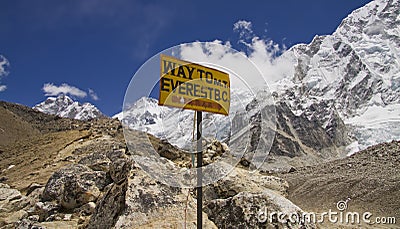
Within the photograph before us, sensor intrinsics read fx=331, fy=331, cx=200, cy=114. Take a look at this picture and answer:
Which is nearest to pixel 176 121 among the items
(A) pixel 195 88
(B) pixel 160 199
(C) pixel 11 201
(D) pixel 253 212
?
(A) pixel 195 88

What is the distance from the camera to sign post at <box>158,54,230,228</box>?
4.95 metres

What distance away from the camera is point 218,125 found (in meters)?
6.32

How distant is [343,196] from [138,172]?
1328cm

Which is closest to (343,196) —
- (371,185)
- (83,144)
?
(371,185)

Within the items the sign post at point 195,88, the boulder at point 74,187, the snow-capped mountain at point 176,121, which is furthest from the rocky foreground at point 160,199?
the sign post at point 195,88

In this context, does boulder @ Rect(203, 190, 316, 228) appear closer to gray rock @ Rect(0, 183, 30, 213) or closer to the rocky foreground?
the rocky foreground

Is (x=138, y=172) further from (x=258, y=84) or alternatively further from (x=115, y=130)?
(x=115, y=130)

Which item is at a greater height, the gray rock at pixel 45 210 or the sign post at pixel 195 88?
the sign post at pixel 195 88

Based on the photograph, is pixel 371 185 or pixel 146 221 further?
pixel 371 185

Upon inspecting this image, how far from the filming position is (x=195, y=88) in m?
5.21

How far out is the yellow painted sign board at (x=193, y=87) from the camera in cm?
494

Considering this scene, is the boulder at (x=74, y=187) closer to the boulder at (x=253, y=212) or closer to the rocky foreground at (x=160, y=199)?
the rocky foreground at (x=160, y=199)

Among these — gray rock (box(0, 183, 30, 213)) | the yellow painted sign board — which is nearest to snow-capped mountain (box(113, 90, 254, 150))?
the yellow painted sign board

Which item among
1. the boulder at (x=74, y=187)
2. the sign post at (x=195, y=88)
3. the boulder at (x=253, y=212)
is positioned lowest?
the boulder at (x=253, y=212)
